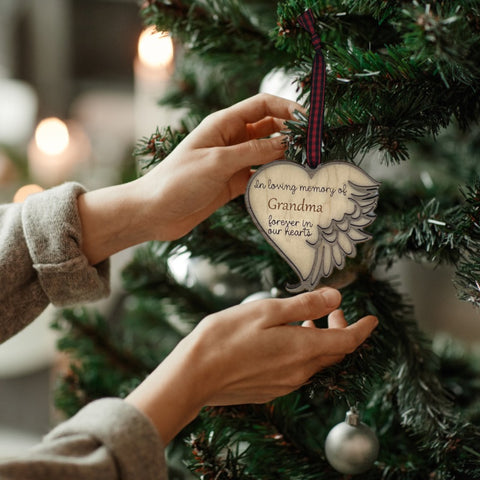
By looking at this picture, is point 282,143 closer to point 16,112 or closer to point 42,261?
point 42,261

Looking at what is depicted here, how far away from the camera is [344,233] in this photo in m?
0.53

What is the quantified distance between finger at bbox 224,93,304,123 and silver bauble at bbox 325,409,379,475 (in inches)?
13.4

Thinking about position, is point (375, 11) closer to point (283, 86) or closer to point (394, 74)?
point (394, 74)

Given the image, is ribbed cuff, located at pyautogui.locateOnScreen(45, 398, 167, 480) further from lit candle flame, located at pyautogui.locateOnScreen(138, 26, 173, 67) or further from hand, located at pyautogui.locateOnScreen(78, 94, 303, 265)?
lit candle flame, located at pyautogui.locateOnScreen(138, 26, 173, 67)

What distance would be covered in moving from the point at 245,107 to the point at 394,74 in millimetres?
166

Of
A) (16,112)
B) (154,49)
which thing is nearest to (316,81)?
(154,49)

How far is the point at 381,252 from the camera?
1.97 feet

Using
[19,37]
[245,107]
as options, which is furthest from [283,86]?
[19,37]

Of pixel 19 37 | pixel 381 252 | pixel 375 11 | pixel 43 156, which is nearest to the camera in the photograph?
pixel 375 11

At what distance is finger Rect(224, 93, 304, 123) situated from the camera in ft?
1.83

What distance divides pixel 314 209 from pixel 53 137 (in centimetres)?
134

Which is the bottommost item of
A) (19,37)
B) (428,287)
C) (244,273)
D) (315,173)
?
(428,287)

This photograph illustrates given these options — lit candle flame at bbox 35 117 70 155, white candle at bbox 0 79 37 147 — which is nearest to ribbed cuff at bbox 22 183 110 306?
lit candle flame at bbox 35 117 70 155

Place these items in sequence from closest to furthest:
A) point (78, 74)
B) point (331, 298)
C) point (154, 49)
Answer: point (331, 298) → point (154, 49) → point (78, 74)
